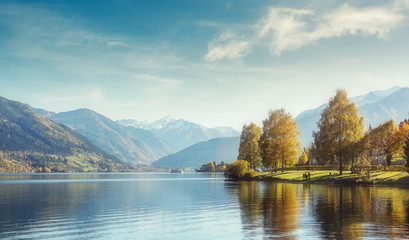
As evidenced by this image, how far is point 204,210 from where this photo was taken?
4962 centimetres

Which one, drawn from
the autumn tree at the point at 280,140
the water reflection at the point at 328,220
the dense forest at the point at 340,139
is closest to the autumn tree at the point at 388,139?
the dense forest at the point at 340,139

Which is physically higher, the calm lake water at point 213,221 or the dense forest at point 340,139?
the dense forest at point 340,139

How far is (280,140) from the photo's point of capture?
132250mm

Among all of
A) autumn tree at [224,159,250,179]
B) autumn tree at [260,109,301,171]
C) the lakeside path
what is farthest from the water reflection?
autumn tree at [224,159,250,179]

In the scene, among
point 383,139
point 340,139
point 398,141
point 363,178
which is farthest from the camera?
point 383,139

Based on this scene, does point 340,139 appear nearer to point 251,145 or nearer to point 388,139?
point 388,139

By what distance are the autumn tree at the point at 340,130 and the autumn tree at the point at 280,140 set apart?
76.7ft

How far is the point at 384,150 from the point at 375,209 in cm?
9185

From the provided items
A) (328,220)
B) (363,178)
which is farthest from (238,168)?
(328,220)

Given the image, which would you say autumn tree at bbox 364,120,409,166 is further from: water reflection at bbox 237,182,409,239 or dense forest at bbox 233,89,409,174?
water reflection at bbox 237,182,409,239

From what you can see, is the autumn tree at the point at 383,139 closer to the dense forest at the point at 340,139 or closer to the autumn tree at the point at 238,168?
the dense forest at the point at 340,139

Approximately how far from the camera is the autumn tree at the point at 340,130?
10362cm

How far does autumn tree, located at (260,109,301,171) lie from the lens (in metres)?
132

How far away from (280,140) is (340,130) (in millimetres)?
30748
